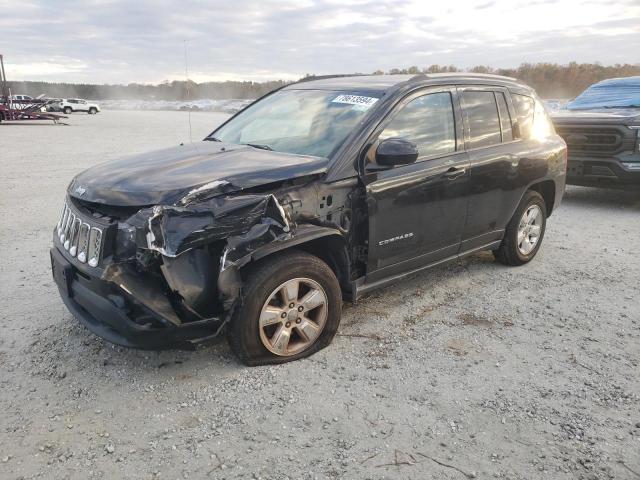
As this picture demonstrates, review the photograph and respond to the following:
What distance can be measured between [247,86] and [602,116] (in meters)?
78.5

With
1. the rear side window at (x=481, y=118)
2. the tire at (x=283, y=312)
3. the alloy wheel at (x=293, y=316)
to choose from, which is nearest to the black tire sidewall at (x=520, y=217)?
the rear side window at (x=481, y=118)

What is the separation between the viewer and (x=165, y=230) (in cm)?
283

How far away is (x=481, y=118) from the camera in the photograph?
457cm

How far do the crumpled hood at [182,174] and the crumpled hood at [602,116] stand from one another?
6.42 m

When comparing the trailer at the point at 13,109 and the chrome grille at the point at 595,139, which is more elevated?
the trailer at the point at 13,109

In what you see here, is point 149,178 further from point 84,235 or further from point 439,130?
point 439,130

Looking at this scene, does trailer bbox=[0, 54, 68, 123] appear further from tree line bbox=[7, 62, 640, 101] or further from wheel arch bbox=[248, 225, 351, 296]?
wheel arch bbox=[248, 225, 351, 296]

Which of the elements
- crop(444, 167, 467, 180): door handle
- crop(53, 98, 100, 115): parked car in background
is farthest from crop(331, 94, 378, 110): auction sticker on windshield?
crop(53, 98, 100, 115): parked car in background

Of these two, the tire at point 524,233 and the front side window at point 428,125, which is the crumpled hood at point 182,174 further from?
the tire at point 524,233

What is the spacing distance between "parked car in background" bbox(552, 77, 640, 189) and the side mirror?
572 centimetres

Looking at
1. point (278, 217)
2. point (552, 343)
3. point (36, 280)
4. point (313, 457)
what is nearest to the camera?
point (313, 457)

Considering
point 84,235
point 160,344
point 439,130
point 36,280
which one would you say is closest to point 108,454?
point 160,344

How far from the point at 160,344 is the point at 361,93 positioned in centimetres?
239

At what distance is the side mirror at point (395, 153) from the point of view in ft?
11.7
